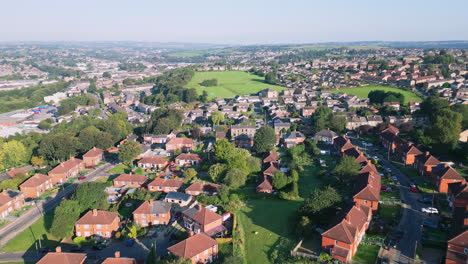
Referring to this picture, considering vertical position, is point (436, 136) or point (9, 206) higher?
point (436, 136)

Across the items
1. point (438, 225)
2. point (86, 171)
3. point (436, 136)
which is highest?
point (436, 136)

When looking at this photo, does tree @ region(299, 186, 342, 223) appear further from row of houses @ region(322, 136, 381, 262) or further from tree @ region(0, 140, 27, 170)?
tree @ region(0, 140, 27, 170)

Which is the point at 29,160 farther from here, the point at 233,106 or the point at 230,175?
the point at 233,106

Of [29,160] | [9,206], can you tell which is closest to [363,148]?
[9,206]

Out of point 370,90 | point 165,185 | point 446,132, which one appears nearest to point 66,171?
point 165,185

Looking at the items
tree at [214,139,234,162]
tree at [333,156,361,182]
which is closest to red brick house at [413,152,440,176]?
tree at [333,156,361,182]

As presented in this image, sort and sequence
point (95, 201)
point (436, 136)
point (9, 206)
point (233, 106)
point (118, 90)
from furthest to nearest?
point (118, 90)
point (233, 106)
point (436, 136)
point (9, 206)
point (95, 201)

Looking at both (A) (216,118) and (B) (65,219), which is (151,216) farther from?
(A) (216,118)

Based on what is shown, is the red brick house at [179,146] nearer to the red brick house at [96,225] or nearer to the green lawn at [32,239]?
the green lawn at [32,239]
